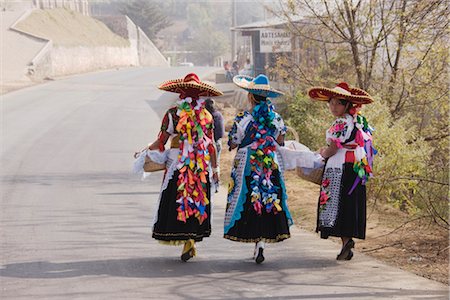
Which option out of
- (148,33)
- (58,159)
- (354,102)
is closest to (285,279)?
(354,102)

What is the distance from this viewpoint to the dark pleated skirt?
9.30m

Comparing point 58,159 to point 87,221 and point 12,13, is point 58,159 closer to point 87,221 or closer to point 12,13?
point 87,221

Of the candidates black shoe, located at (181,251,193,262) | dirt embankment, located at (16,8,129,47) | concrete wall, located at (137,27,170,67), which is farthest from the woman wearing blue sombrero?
concrete wall, located at (137,27,170,67)

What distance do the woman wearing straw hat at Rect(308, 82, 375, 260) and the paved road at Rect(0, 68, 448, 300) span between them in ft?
1.26

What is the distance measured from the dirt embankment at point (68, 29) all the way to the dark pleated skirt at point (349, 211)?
1950 inches

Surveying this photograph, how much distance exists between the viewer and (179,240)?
9102 millimetres

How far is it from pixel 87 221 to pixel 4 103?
72.8 ft

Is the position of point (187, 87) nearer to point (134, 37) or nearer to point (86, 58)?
point (86, 58)

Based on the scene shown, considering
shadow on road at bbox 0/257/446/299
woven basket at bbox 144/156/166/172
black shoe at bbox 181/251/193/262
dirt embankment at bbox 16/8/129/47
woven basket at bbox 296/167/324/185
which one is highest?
dirt embankment at bbox 16/8/129/47

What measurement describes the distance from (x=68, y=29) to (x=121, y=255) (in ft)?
201

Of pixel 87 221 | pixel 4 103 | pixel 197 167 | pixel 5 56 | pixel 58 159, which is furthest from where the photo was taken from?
pixel 5 56

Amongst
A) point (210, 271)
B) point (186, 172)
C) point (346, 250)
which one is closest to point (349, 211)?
point (346, 250)

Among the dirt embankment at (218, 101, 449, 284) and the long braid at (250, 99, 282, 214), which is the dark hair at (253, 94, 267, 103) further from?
the dirt embankment at (218, 101, 449, 284)

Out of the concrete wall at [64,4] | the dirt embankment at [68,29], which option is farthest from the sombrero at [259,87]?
the concrete wall at [64,4]
